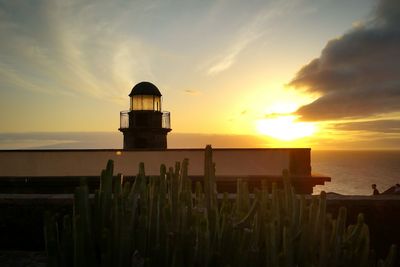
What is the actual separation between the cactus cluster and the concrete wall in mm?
9530

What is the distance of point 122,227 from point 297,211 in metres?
1.60

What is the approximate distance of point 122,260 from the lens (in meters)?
2.84

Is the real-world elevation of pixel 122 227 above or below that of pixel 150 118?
below

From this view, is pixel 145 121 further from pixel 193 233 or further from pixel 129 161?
pixel 193 233

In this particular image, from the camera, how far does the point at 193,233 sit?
299 cm

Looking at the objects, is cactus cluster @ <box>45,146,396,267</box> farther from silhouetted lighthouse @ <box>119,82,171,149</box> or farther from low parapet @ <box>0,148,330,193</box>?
silhouetted lighthouse @ <box>119,82,171,149</box>

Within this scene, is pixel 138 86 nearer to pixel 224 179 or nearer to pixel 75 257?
pixel 224 179

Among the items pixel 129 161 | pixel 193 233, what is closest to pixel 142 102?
pixel 129 161

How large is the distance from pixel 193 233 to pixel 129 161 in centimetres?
1011

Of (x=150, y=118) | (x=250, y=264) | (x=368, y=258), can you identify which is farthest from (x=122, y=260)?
(x=150, y=118)

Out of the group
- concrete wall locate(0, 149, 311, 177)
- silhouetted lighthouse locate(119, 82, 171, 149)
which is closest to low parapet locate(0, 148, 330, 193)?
concrete wall locate(0, 149, 311, 177)

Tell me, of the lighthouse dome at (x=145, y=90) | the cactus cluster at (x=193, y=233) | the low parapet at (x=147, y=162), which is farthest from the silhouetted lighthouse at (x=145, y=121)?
the cactus cluster at (x=193, y=233)

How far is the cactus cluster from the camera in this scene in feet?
9.25

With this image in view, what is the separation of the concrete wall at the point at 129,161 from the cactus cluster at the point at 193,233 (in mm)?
9530
